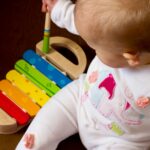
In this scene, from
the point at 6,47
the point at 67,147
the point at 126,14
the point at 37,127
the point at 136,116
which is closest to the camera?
the point at 126,14

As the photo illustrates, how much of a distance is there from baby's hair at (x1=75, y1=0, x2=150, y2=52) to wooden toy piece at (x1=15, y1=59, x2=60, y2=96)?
1.34ft

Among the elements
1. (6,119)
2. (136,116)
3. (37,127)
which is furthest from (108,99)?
(6,119)

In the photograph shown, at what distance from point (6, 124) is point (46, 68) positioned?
0.23 metres

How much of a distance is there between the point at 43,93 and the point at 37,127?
17cm

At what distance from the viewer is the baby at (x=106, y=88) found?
731 millimetres

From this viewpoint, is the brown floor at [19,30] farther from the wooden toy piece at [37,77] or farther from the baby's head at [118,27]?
the baby's head at [118,27]

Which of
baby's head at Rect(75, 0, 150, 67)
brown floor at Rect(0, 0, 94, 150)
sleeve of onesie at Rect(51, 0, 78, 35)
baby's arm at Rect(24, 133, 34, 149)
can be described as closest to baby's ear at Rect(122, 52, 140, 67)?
baby's head at Rect(75, 0, 150, 67)

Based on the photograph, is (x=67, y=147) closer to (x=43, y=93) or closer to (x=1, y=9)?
(x=43, y=93)

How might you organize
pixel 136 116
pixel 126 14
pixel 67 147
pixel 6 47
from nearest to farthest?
1. pixel 126 14
2. pixel 136 116
3. pixel 67 147
4. pixel 6 47

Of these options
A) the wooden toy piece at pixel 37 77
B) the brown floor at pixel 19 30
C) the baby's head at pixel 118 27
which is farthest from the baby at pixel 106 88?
the brown floor at pixel 19 30

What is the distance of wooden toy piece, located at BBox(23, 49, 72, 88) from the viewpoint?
119 centimetres

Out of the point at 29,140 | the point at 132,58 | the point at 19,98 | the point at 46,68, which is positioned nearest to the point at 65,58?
the point at 46,68

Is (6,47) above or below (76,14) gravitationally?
below

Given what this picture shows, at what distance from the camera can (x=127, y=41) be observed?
0.75 m
